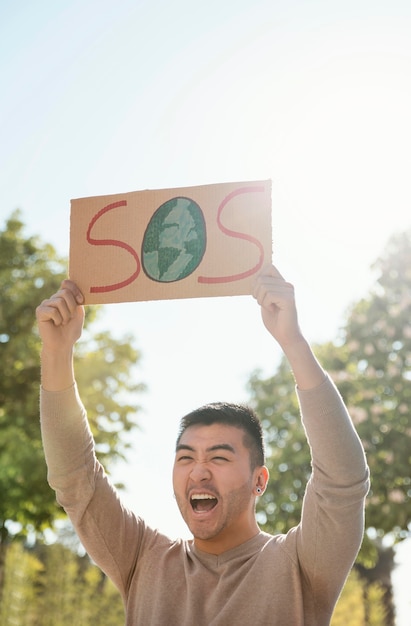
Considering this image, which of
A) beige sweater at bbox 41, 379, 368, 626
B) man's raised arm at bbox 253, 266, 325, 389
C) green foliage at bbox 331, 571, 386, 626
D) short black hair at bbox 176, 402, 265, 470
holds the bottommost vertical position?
green foliage at bbox 331, 571, 386, 626

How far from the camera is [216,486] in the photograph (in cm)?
244

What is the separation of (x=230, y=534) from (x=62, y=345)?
0.90 m

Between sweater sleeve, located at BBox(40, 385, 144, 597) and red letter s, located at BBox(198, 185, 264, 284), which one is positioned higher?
red letter s, located at BBox(198, 185, 264, 284)

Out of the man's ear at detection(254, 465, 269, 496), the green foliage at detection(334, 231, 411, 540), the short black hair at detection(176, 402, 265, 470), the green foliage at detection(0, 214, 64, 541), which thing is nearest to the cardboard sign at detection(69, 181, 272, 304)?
the short black hair at detection(176, 402, 265, 470)

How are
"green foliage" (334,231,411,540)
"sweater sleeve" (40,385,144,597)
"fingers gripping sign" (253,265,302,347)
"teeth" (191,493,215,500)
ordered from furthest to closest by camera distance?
"green foliage" (334,231,411,540)
"sweater sleeve" (40,385,144,597)
"teeth" (191,493,215,500)
"fingers gripping sign" (253,265,302,347)

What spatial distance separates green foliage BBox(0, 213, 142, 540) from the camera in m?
12.1

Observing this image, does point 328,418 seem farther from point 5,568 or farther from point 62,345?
point 5,568

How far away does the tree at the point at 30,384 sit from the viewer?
12.1 meters

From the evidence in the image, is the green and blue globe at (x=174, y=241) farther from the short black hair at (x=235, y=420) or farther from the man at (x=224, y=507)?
the short black hair at (x=235, y=420)

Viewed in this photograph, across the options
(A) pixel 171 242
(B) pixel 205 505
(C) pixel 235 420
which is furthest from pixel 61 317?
(B) pixel 205 505

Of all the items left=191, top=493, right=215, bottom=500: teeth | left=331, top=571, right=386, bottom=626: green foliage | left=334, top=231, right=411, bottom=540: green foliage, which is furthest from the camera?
left=331, top=571, right=386, bottom=626: green foliage

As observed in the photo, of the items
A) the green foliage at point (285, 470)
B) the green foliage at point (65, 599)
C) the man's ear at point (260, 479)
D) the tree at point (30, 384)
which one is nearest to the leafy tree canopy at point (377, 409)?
the green foliage at point (285, 470)

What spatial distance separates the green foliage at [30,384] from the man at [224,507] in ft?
32.2

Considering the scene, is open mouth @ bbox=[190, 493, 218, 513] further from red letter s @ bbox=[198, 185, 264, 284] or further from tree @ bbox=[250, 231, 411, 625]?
tree @ bbox=[250, 231, 411, 625]
